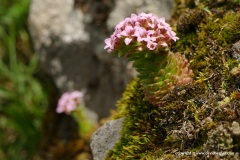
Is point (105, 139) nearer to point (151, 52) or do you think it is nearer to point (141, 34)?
point (151, 52)

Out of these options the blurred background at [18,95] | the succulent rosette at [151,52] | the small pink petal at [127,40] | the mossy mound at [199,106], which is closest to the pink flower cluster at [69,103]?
the blurred background at [18,95]

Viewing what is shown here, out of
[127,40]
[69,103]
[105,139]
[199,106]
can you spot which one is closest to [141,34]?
[127,40]

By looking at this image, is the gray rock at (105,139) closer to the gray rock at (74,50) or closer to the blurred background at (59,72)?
the blurred background at (59,72)

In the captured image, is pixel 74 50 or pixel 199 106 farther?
pixel 74 50

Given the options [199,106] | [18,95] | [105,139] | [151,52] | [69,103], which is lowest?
[199,106]

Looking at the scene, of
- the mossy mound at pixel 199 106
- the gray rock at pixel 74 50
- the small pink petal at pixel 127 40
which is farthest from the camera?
the gray rock at pixel 74 50

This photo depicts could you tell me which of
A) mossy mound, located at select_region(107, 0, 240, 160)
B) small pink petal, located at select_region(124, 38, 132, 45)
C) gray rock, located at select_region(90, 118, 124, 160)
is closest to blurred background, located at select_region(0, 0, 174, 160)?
mossy mound, located at select_region(107, 0, 240, 160)

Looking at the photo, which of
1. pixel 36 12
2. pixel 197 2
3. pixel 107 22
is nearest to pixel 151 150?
pixel 197 2
